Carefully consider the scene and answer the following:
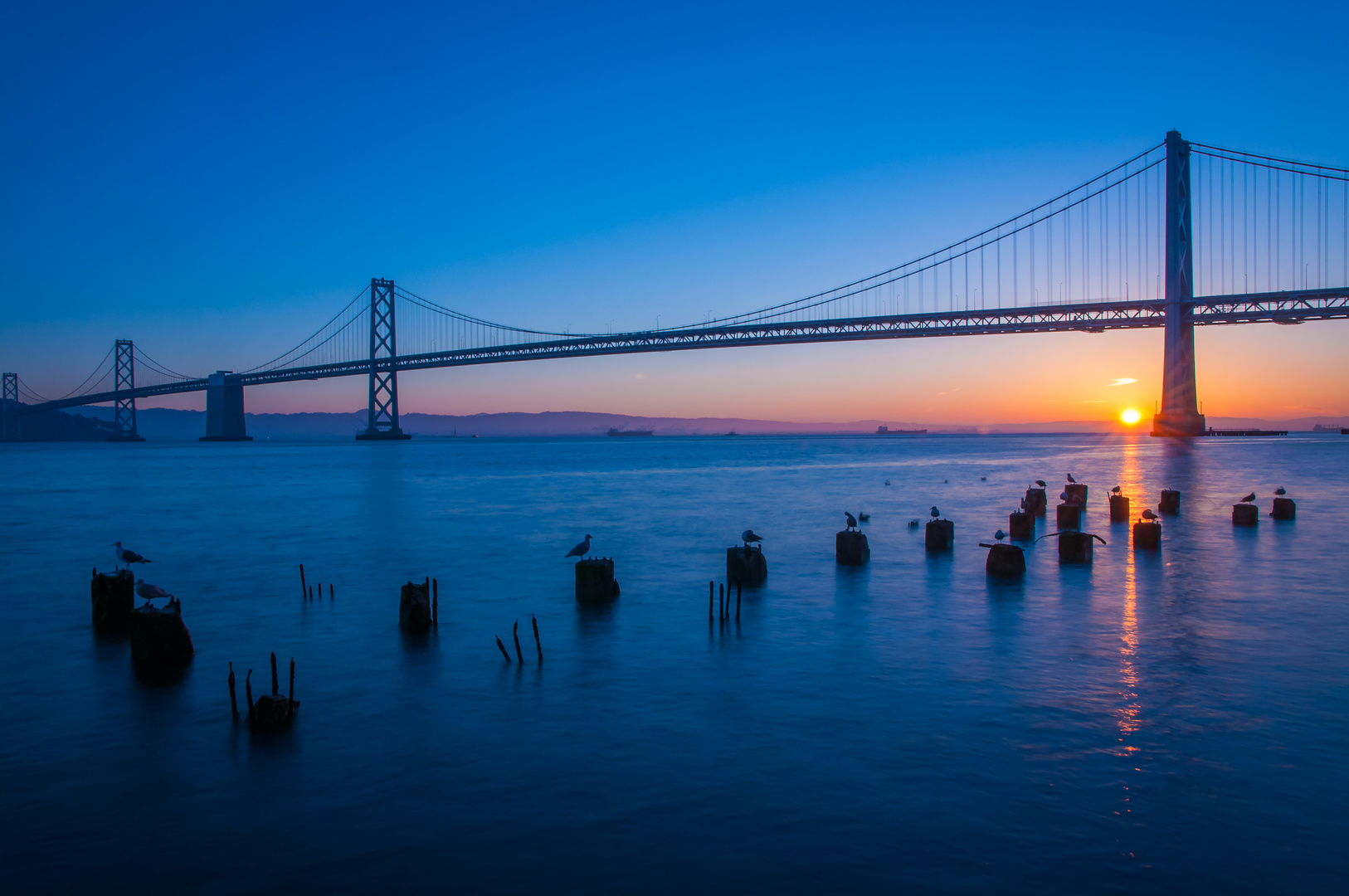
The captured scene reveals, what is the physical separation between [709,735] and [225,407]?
98633 mm

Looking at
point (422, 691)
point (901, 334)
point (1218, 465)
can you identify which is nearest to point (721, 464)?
point (901, 334)

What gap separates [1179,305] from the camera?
57031mm

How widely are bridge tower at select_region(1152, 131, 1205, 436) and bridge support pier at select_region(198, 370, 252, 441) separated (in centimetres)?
8358

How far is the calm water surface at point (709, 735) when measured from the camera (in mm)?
4223

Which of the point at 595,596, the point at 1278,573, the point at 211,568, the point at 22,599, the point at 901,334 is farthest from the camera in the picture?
the point at 901,334

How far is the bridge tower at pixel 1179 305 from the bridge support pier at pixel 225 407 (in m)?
83.6

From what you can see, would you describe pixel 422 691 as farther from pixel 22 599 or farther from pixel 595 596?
pixel 22 599

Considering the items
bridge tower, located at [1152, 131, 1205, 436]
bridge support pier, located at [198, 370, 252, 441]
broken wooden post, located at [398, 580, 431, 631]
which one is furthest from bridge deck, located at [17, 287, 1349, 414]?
broken wooden post, located at [398, 580, 431, 631]

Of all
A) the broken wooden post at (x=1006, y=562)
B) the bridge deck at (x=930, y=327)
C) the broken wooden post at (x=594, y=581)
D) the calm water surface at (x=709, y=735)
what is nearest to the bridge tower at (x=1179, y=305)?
the bridge deck at (x=930, y=327)

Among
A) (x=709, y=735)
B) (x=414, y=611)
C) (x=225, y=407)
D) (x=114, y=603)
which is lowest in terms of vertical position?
(x=709, y=735)

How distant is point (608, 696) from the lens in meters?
6.89

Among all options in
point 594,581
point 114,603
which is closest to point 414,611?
point 594,581

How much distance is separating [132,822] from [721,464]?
4951 centimetres

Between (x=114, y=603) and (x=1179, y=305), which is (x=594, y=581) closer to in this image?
(x=114, y=603)
